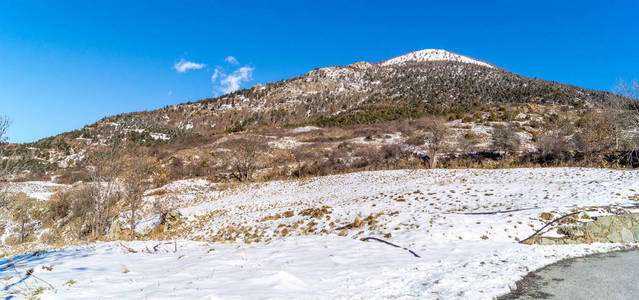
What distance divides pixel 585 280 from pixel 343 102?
93.7m

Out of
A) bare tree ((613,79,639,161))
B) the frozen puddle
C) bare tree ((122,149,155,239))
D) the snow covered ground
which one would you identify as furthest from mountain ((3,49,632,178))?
the frozen puddle

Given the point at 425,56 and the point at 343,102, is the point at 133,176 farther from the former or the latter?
the point at 425,56

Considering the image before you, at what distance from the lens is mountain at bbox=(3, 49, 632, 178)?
57188 mm

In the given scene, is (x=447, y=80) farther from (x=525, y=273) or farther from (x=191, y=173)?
(x=525, y=273)

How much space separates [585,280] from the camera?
4.84 m

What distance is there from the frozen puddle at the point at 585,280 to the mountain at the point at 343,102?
4478 centimetres

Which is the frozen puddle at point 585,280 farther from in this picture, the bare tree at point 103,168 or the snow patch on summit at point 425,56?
the snow patch on summit at point 425,56

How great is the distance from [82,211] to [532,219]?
27651 mm

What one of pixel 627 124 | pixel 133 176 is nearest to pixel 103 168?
pixel 133 176

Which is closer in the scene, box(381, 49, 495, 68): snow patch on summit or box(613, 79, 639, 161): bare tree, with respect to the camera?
box(613, 79, 639, 161): bare tree

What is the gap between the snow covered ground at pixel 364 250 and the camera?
14.3ft

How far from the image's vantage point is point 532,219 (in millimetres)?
8445

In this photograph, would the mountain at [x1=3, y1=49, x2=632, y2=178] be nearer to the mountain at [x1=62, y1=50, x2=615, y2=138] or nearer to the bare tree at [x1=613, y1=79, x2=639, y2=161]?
the mountain at [x1=62, y1=50, x2=615, y2=138]

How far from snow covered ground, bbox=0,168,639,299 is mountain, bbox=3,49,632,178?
123 feet
